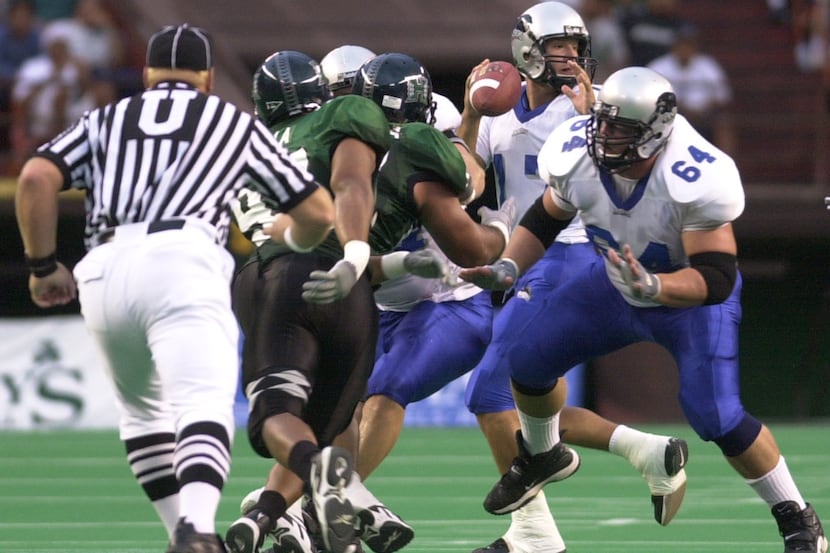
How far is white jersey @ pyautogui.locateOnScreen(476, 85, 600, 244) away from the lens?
6902 mm

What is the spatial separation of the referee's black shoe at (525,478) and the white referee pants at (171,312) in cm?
162

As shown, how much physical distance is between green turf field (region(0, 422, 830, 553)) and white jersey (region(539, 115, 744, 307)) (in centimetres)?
123

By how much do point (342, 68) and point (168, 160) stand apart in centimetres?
164

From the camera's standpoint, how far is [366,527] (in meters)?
5.44

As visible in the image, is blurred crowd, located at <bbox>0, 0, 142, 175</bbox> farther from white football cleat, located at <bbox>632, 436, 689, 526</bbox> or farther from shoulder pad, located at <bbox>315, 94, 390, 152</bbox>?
shoulder pad, located at <bbox>315, 94, 390, 152</bbox>

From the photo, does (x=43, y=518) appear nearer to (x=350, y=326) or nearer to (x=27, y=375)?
(x=350, y=326)

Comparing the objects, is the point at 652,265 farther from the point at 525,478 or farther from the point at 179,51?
the point at 179,51

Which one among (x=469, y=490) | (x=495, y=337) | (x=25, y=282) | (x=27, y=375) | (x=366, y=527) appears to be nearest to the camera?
(x=366, y=527)

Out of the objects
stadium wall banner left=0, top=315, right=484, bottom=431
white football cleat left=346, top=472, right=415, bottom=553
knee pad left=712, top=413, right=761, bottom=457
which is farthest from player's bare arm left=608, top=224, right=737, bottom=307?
stadium wall banner left=0, top=315, right=484, bottom=431

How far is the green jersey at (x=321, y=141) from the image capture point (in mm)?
5422

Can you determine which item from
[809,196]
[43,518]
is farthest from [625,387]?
[43,518]

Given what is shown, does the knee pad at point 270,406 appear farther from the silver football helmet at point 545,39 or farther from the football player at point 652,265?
the silver football helmet at point 545,39

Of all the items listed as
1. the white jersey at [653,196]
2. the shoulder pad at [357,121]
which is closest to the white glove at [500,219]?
the white jersey at [653,196]

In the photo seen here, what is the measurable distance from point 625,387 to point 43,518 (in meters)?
6.35
